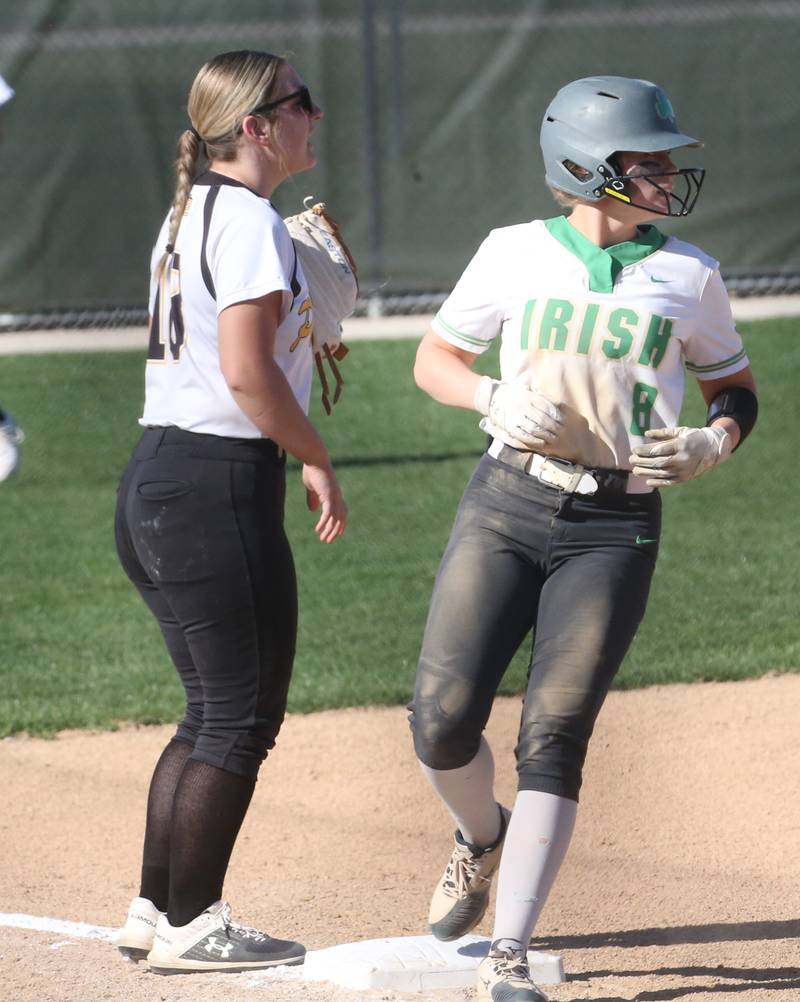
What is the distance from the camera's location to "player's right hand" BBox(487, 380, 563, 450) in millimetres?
3357

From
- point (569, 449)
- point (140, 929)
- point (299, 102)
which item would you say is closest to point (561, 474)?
point (569, 449)

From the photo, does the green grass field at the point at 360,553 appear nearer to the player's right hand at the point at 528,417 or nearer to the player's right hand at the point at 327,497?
the player's right hand at the point at 327,497

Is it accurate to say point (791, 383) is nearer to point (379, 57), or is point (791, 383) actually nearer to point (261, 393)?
point (379, 57)

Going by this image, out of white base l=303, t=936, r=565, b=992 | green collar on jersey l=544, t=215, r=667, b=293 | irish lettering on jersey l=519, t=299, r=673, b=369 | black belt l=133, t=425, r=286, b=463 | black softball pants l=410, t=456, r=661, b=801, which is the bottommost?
white base l=303, t=936, r=565, b=992

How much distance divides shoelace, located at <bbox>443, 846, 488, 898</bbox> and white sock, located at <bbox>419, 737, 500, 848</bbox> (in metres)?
0.03

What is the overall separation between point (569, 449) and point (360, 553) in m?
4.86

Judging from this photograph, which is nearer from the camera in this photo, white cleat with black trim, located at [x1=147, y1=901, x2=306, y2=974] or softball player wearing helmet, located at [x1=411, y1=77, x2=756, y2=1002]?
softball player wearing helmet, located at [x1=411, y1=77, x2=756, y2=1002]

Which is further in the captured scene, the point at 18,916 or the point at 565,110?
the point at 18,916

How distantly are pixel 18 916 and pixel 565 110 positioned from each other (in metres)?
2.48

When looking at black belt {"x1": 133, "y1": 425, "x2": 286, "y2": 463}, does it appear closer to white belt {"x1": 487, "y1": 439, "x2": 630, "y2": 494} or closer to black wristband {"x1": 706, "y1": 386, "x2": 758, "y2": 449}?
white belt {"x1": 487, "y1": 439, "x2": 630, "y2": 494}

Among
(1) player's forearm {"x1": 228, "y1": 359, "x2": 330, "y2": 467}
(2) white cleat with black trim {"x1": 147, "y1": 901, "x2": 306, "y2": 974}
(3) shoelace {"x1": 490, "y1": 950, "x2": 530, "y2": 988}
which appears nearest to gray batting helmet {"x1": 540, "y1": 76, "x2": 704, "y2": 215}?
(1) player's forearm {"x1": 228, "y1": 359, "x2": 330, "y2": 467}

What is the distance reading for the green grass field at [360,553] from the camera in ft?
20.9

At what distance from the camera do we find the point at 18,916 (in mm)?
4137

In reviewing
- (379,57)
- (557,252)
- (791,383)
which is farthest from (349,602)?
(379,57)
